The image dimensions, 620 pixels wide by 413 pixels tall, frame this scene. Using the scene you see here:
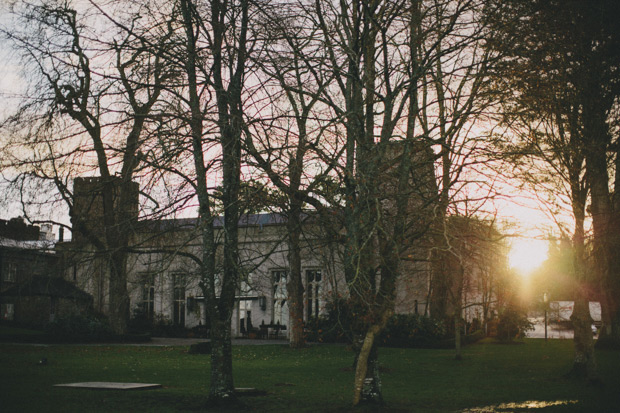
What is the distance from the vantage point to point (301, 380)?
16266mm

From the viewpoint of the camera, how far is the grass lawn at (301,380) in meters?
11.8

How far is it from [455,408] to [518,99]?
604 cm

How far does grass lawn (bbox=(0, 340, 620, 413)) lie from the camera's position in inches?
465

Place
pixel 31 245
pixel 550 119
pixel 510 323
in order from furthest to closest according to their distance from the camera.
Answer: pixel 510 323 → pixel 31 245 → pixel 550 119

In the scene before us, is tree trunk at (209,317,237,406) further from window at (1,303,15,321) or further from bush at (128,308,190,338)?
window at (1,303,15,321)

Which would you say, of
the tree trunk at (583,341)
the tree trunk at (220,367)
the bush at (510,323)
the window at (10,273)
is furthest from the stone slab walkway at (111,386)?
Answer: the window at (10,273)

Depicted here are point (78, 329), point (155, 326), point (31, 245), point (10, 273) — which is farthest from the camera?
point (10, 273)

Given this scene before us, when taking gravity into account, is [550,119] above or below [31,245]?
above

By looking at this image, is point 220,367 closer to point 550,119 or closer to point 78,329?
point 550,119

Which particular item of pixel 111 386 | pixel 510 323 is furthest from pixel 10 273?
pixel 111 386

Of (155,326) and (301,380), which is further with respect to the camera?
(155,326)

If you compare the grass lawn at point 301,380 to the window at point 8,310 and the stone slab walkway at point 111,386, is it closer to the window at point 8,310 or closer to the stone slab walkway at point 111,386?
the stone slab walkway at point 111,386

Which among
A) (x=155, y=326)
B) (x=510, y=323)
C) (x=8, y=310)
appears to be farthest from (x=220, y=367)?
(x=8, y=310)

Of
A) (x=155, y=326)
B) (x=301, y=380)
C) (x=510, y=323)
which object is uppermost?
(x=301, y=380)
